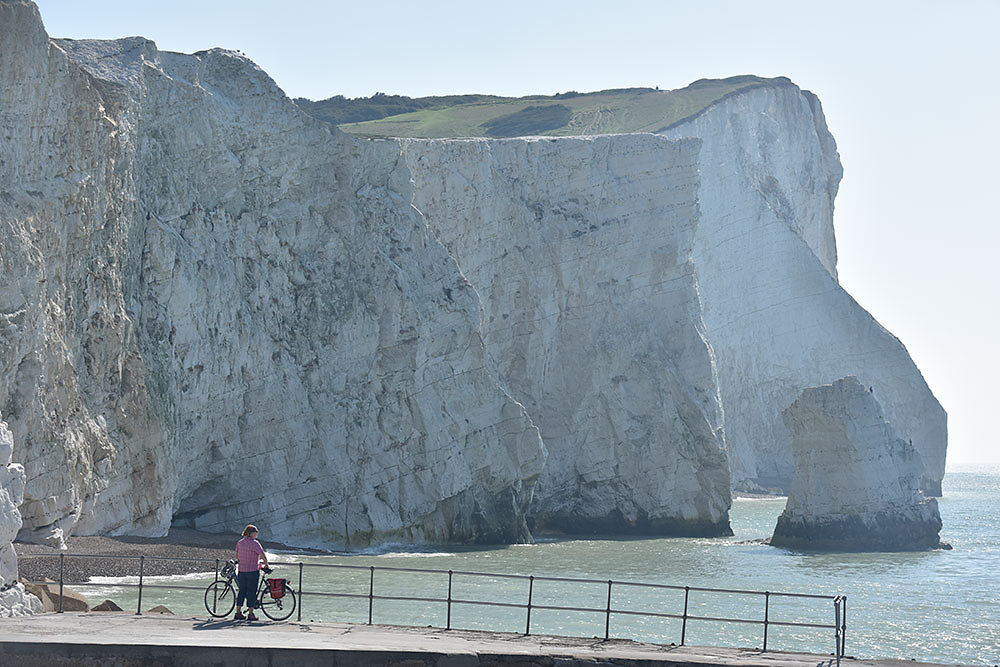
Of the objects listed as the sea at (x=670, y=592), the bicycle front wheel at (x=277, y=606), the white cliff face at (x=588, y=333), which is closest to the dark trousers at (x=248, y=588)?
the bicycle front wheel at (x=277, y=606)

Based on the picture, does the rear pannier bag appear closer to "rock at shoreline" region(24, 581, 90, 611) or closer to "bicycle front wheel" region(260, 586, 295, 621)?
"bicycle front wheel" region(260, 586, 295, 621)

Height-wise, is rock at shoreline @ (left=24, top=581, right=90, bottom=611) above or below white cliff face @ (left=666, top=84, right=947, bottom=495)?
below

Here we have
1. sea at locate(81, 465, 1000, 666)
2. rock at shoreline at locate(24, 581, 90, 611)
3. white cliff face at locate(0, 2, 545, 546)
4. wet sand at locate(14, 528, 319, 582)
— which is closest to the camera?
rock at shoreline at locate(24, 581, 90, 611)

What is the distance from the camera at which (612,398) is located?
66875 mm

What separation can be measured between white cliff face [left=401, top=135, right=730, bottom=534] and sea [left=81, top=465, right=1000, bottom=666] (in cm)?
464

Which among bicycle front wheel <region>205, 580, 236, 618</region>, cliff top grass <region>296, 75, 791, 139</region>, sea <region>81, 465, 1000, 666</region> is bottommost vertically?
sea <region>81, 465, 1000, 666</region>

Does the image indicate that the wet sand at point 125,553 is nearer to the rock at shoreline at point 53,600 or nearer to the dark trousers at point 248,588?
the rock at shoreline at point 53,600

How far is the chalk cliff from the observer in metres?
38.0

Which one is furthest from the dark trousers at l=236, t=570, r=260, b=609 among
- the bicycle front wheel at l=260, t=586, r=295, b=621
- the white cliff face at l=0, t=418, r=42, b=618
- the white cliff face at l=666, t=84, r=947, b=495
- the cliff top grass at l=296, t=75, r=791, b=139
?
the white cliff face at l=666, t=84, r=947, b=495

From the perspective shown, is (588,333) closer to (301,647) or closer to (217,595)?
(217,595)

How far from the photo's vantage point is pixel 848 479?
2287 inches

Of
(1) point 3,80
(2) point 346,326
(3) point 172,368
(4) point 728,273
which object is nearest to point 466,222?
(2) point 346,326

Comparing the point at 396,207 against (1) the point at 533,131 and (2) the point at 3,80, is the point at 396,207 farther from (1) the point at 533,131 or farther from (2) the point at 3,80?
(1) the point at 533,131

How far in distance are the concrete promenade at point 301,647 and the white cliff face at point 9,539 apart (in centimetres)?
61
